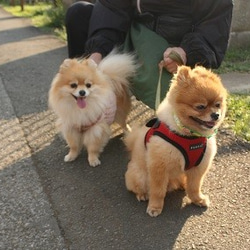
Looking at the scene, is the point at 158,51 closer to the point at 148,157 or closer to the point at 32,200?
the point at 148,157

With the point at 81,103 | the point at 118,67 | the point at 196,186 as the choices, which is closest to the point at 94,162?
the point at 81,103

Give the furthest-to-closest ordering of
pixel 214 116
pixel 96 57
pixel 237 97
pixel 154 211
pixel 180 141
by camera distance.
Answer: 1. pixel 237 97
2. pixel 96 57
3. pixel 154 211
4. pixel 180 141
5. pixel 214 116

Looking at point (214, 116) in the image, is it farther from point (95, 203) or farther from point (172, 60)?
point (95, 203)

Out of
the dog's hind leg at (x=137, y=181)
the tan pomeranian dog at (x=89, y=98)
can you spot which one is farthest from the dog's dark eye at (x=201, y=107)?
the tan pomeranian dog at (x=89, y=98)

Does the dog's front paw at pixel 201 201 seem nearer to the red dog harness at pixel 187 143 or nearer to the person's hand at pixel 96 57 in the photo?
the red dog harness at pixel 187 143

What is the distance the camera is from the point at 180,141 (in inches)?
82.4

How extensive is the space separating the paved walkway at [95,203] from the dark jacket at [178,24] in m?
0.80

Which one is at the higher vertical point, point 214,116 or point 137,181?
point 214,116

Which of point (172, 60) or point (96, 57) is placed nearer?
point (172, 60)

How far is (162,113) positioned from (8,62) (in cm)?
464

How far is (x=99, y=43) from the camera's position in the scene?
3.07 meters

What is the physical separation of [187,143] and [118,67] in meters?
1.11

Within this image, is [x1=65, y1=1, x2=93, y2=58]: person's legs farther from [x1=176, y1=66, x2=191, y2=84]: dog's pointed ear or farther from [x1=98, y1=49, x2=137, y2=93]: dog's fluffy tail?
[x1=176, y1=66, x2=191, y2=84]: dog's pointed ear

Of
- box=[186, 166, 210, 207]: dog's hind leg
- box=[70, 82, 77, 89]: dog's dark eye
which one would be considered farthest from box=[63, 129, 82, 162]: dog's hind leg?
box=[186, 166, 210, 207]: dog's hind leg
